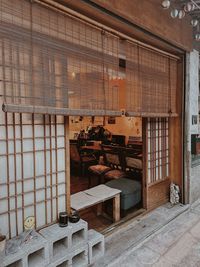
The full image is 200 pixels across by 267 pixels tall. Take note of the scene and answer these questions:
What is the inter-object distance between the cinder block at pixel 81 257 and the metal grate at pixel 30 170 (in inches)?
17.6

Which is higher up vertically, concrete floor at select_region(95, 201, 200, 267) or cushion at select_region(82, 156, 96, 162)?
cushion at select_region(82, 156, 96, 162)

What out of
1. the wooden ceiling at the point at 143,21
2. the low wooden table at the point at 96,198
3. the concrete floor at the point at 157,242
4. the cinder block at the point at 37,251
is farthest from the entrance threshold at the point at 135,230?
the wooden ceiling at the point at 143,21

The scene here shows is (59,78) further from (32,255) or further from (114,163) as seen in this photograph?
(114,163)

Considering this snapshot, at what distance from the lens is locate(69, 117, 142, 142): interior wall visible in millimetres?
7949

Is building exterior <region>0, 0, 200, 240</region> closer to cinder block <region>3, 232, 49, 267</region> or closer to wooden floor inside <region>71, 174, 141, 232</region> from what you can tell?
cinder block <region>3, 232, 49, 267</region>

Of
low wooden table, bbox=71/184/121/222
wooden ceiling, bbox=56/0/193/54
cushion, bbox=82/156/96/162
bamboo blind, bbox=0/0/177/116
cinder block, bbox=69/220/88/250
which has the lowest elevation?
cinder block, bbox=69/220/88/250

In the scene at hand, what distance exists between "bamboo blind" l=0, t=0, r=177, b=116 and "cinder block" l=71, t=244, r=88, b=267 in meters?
1.49

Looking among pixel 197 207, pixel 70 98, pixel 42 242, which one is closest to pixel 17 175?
pixel 42 242

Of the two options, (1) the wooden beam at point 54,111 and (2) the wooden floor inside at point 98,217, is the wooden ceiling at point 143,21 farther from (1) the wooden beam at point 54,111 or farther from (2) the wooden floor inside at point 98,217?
(2) the wooden floor inside at point 98,217

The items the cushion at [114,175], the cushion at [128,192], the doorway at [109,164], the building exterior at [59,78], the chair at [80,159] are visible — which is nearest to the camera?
the building exterior at [59,78]

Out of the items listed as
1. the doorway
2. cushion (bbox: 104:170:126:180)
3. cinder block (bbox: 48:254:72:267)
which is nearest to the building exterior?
cinder block (bbox: 48:254:72:267)

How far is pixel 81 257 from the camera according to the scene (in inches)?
98.1

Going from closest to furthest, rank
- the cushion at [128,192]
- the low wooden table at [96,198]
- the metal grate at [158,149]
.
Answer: the low wooden table at [96,198] < the cushion at [128,192] < the metal grate at [158,149]

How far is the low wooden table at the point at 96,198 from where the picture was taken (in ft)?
9.56
